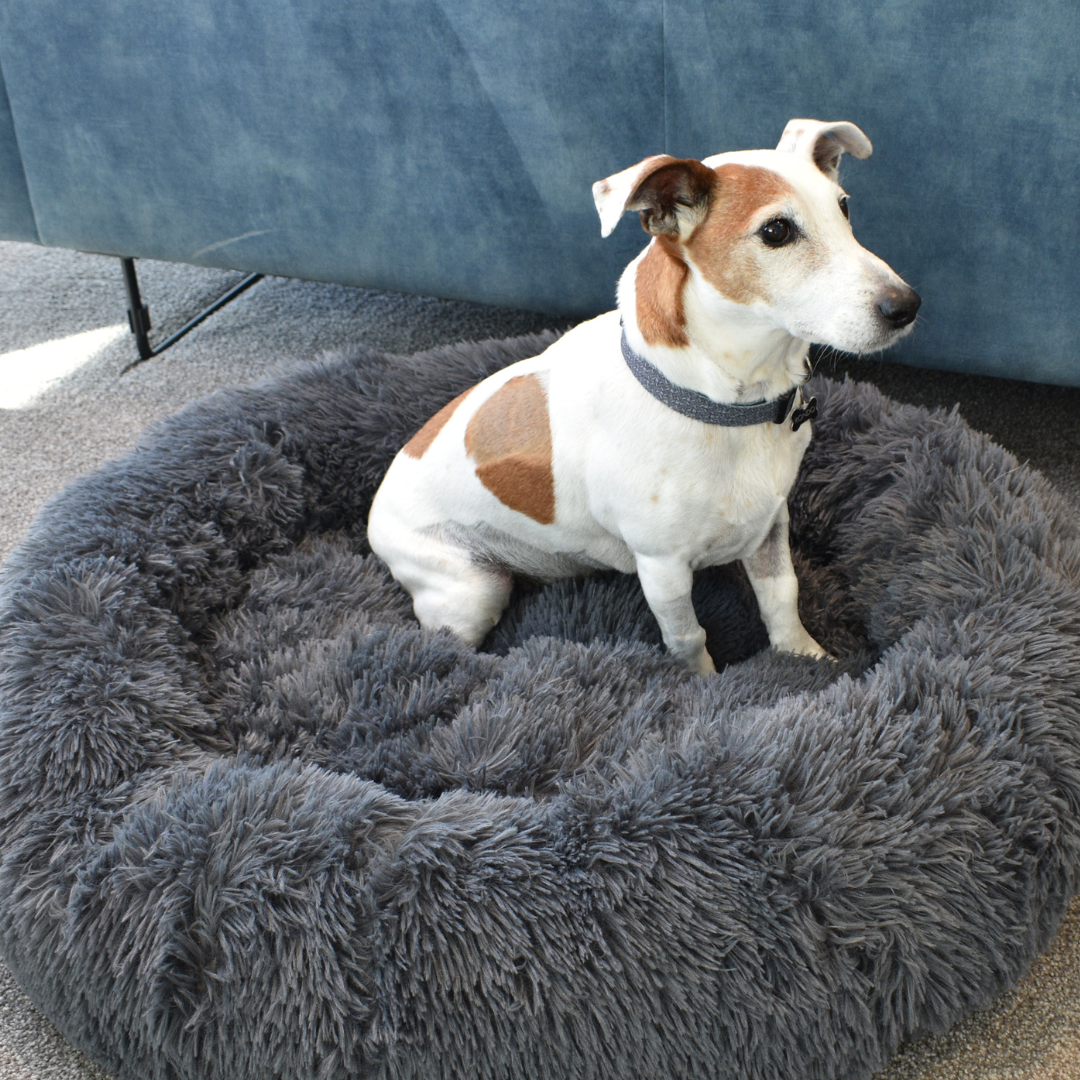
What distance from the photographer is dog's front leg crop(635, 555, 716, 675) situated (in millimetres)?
1239

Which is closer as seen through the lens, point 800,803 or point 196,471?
point 800,803

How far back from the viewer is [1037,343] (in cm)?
159

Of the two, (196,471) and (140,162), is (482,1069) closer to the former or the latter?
(196,471)

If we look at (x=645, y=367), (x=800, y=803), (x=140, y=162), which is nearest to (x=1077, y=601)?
(x=800, y=803)

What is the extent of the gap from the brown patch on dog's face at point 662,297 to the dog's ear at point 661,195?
0.03 metres

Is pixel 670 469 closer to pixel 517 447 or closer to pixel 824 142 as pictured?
pixel 517 447

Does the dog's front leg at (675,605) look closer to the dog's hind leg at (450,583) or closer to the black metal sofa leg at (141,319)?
the dog's hind leg at (450,583)

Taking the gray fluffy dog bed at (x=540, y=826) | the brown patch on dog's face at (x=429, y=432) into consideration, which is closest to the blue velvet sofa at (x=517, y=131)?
the gray fluffy dog bed at (x=540, y=826)

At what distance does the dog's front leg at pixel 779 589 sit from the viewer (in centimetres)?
133

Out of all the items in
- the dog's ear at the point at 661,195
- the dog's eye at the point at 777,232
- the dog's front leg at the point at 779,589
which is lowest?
the dog's front leg at the point at 779,589

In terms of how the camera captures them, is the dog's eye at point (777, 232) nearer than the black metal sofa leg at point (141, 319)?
Yes

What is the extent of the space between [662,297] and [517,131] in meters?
0.73

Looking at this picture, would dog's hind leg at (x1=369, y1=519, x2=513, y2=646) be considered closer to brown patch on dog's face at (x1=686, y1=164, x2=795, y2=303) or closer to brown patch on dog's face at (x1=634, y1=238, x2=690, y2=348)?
brown patch on dog's face at (x1=634, y1=238, x2=690, y2=348)

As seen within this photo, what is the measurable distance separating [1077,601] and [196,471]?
44.0 inches
